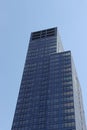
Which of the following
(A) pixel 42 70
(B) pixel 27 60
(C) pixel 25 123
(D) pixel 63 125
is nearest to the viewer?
(D) pixel 63 125

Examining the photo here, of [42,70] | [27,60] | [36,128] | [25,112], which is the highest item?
[27,60]

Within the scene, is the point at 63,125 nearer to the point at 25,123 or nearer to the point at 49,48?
the point at 25,123

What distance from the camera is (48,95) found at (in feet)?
481

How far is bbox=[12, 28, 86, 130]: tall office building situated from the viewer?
5217 inches

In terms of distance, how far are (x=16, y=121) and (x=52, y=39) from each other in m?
80.3

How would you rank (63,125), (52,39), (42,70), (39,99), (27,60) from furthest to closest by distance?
(52,39)
(27,60)
(42,70)
(39,99)
(63,125)

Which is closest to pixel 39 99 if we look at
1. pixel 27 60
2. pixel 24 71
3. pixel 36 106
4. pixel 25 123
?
pixel 36 106

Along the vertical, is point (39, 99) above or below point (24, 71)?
below

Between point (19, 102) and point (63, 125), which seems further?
point (19, 102)

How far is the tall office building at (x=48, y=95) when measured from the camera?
13250 cm

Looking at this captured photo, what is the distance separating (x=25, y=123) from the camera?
137m

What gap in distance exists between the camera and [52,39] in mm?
198250

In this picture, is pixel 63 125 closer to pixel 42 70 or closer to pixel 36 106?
pixel 36 106

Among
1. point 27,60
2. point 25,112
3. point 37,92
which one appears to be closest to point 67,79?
point 37,92
